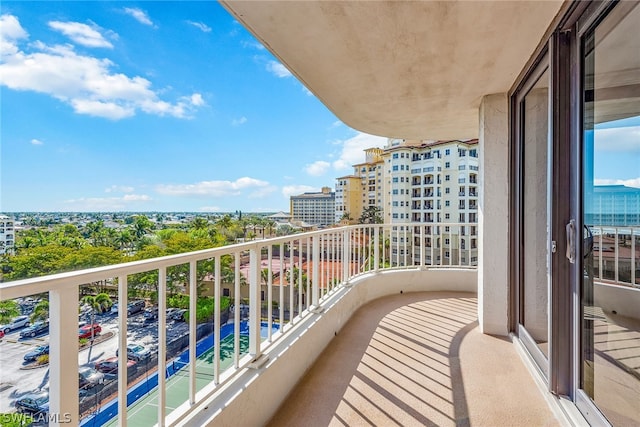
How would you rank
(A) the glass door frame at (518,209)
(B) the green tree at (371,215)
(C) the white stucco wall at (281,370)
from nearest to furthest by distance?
(C) the white stucco wall at (281,370), (A) the glass door frame at (518,209), (B) the green tree at (371,215)

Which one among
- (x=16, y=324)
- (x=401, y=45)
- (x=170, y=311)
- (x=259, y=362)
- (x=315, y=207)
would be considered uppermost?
(x=401, y=45)

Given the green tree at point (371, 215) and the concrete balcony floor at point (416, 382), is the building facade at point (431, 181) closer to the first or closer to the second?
the green tree at point (371, 215)

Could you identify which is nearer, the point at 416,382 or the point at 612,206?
the point at 612,206

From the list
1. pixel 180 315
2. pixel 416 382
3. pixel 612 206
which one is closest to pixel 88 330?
pixel 180 315

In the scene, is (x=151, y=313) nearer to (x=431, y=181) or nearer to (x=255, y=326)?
(x=255, y=326)

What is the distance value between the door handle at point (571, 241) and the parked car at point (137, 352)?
203 centimetres

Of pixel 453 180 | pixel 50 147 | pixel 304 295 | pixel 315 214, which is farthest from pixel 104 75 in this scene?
pixel 453 180

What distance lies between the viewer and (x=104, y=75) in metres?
12.3

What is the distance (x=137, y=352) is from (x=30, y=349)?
1.19ft

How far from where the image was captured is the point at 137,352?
1.08 meters

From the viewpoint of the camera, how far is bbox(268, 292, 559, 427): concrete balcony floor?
5.52ft

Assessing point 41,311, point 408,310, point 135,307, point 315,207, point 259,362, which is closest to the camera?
point 41,311

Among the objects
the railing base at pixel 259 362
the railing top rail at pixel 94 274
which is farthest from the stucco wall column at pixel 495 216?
the railing top rail at pixel 94 274

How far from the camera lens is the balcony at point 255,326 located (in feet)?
2.73
